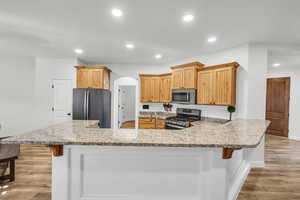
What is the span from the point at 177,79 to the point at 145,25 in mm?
2035

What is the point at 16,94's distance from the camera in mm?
4777

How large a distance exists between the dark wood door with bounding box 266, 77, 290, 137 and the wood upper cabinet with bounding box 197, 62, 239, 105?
12.9 feet

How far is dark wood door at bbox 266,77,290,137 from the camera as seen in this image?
220 inches

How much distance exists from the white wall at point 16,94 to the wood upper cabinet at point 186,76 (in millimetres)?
4677

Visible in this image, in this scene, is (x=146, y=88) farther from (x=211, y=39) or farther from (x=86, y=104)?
(x=211, y=39)

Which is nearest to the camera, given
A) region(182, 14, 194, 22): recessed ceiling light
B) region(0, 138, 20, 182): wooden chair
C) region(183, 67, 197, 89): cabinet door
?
region(182, 14, 194, 22): recessed ceiling light

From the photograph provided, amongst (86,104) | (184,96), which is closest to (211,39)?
(184,96)

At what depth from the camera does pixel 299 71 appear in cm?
529

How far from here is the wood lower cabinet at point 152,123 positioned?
4486 mm

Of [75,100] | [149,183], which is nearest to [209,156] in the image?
[149,183]

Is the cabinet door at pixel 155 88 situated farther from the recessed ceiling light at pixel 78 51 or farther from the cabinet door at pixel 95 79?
the recessed ceiling light at pixel 78 51

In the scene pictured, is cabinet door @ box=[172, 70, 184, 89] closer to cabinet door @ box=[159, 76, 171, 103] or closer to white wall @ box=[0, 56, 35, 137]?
cabinet door @ box=[159, 76, 171, 103]

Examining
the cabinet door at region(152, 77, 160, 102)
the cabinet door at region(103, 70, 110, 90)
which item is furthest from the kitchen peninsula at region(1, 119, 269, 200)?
the cabinet door at region(152, 77, 160, 102)

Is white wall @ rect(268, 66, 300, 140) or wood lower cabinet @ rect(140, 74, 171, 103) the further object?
white wall @ rect(268, 66, 300, 140)
